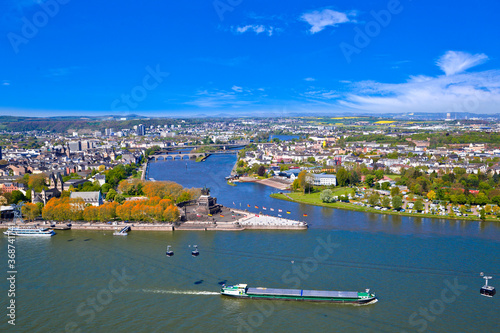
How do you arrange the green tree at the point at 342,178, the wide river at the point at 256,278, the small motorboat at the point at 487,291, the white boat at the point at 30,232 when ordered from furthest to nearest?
the green tree at the point at 342,178 < the white boat at the point at 30,232 < the small motorboat at the point at 487,291 < the wide river at the point at 256,278

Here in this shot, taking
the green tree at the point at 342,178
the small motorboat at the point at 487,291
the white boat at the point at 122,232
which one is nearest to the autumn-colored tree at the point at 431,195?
the green tree at the point at 342,178

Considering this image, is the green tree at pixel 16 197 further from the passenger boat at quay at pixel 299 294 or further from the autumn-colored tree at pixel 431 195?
the autumn-colored tree at pixel 431 195

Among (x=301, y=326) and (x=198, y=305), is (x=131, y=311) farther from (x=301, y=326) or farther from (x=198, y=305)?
(x=301, y=326)

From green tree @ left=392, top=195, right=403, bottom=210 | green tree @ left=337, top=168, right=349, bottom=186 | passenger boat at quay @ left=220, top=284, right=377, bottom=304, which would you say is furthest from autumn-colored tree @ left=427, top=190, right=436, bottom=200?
passenger boat at quay @ left=220, top=284, right=377, bottom=304

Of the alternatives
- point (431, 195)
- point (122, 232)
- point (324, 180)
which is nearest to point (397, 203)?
point (431, 195)

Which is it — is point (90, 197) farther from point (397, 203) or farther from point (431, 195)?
point (431, 195)

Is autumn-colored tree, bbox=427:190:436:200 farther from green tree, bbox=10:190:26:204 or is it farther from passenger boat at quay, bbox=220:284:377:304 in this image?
green tree, bbox=10:190:26:204

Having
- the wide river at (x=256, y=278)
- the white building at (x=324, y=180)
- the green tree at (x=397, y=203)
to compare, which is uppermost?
the white building at (x=324, y=180)
